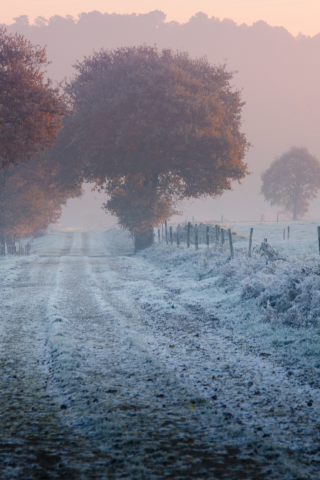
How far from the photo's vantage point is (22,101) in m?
13.4

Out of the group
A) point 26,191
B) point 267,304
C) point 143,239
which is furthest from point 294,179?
point 267,304

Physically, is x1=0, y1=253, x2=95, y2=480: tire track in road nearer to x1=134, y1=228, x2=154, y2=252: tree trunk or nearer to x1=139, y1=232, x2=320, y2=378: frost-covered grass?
x1=139, y1=232, x2=320, y2=378: frost-covered grass

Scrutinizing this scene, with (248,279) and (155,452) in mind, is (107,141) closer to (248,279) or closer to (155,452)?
(248,279)

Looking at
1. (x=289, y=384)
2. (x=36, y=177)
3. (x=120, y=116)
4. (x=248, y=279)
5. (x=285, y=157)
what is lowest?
(x=289, y=384)

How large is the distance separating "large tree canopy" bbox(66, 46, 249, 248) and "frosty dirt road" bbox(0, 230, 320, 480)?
19895mm

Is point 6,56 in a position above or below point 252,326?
above

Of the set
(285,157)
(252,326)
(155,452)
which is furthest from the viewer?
(285,157)

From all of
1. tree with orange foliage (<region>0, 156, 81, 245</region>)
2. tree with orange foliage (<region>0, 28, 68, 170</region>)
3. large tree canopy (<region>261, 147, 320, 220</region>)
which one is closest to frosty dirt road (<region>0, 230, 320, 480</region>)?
tree with orange foliage (<region>0, 28, 68, 170</region>)

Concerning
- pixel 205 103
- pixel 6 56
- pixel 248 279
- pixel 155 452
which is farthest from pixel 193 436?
pixel 205 103

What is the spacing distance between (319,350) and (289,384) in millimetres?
1536

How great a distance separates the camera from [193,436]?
399cm

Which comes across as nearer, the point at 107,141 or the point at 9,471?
the point at 9,471

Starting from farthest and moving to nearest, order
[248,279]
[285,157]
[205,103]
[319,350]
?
[285,157] → [205,103] → [248,279] → [319,350]

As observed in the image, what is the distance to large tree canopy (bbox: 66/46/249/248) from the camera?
2677cm
